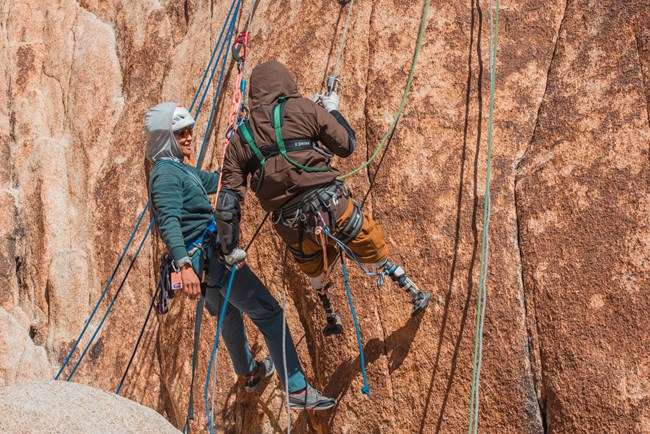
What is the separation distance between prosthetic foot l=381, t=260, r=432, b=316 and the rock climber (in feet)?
3.35

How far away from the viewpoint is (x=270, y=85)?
18.4ft

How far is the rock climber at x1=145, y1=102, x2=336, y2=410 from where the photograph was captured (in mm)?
5566

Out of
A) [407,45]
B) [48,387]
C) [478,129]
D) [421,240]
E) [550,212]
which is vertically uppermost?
[407,45]

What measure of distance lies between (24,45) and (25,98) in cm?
99

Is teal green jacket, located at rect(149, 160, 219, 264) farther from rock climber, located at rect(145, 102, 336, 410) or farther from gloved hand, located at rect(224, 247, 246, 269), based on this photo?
gloved hand, located at rect(224, 247, 246, 269)

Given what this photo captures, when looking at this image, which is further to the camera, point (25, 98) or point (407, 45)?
point (25, 98)

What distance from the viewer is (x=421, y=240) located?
657 centimetres

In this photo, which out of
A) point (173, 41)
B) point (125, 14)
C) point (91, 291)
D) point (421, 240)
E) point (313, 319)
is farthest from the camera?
point (125, 14)

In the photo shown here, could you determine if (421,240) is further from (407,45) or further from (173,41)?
(173,41)

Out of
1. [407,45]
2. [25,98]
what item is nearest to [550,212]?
[407,45]

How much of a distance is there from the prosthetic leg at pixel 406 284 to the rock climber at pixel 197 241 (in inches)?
39.4

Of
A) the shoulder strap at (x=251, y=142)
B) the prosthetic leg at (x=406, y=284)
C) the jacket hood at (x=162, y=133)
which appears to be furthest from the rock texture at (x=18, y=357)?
the prosthetic leg at (x=406, y=284)

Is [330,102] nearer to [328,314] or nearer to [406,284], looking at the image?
[406,284]

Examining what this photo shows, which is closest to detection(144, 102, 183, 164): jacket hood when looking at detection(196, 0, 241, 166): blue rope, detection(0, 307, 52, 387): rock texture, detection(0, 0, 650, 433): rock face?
detection(0, 0, 650, 433): rock face
